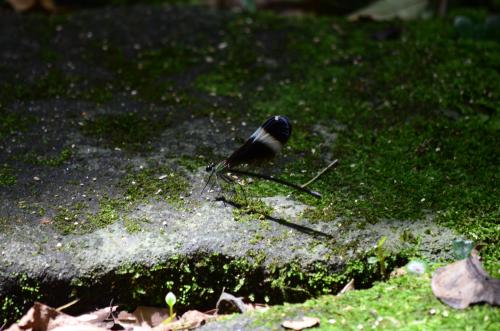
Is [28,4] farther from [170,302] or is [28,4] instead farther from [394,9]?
[170,302]

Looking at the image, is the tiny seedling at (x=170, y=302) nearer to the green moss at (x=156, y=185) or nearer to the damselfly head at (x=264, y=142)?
the green moss at (x=156, y=185)

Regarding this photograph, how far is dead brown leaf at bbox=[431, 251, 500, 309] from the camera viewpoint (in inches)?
73.9


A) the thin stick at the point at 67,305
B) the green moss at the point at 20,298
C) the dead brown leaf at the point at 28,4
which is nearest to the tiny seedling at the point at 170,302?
the thin stick at the point at 67,305

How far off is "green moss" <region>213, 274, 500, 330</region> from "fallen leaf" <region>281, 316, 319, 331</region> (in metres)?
0.02

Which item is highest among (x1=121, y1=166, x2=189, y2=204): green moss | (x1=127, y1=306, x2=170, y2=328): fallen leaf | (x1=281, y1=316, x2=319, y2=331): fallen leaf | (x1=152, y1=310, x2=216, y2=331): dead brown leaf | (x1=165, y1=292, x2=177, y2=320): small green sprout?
(x1=121, y1=166, x2=189, y2=204): green moss

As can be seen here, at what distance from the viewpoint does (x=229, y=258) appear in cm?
219

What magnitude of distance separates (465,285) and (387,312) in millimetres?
258

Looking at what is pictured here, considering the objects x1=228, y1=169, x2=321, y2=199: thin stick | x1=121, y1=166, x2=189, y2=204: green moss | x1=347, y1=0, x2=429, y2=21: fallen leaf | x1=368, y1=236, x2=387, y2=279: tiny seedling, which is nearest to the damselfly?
x1=228, y1=169, x2=321, y2=199: thin stick

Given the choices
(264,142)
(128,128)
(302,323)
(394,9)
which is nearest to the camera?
(302,323)

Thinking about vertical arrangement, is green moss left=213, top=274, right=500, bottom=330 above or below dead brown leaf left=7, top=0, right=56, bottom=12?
below

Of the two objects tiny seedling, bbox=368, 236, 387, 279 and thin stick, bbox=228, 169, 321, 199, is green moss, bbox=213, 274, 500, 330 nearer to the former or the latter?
tiny seedling, bbox=368, 236, 387, 279

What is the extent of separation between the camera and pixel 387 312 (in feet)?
6.28

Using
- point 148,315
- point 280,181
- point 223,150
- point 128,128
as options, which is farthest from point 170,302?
point 128,128

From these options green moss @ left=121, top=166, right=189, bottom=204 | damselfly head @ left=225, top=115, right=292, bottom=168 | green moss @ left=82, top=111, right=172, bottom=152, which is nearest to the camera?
damselfly head @ left=225, top=115, right=292, bottom=168
